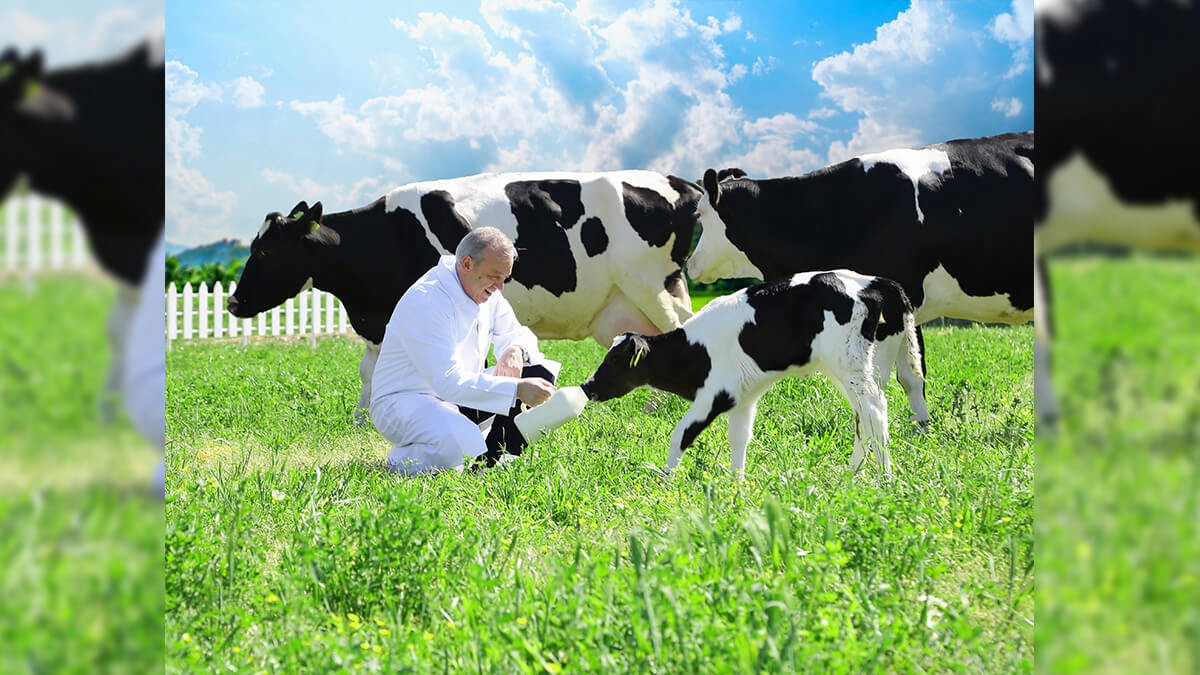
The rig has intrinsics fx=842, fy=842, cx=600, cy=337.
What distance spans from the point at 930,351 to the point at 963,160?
436 centimetres

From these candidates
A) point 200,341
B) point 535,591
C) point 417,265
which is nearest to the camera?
point 535,591

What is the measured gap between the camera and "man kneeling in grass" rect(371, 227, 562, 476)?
14.4ft

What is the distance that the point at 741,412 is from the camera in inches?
160

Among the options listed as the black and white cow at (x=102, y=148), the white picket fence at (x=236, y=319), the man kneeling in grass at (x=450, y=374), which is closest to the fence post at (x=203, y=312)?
the white picket fence at (x=236, y=319)

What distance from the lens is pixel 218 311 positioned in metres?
19.5

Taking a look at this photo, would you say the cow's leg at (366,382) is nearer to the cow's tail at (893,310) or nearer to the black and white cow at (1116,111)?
the cow's tail at (893,310)

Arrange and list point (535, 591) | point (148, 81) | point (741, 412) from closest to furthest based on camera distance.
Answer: point (148, 81) < point (535, 591) < point (741, 412)

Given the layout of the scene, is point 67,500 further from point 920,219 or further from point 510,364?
point 920,219

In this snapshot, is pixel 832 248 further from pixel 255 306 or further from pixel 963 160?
pixel 255 306

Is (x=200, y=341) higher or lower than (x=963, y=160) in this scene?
lower

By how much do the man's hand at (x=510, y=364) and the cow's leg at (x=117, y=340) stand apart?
13.0 feet

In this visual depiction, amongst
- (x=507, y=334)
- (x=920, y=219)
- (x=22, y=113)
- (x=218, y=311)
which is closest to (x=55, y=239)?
(x=22, y=113)

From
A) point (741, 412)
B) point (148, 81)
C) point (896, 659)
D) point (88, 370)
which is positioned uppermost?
point (148, 81)

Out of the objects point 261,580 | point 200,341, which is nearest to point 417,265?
point 261,580
